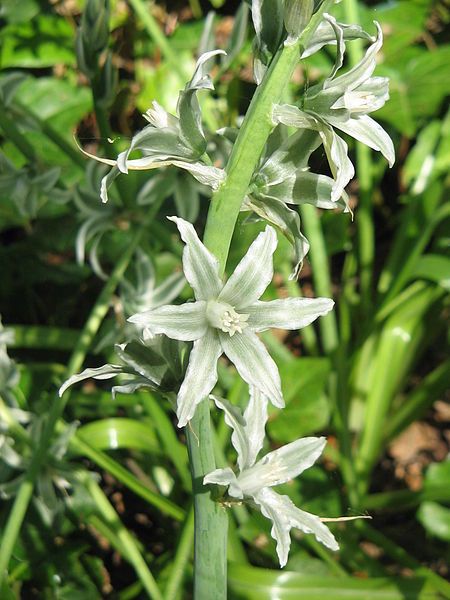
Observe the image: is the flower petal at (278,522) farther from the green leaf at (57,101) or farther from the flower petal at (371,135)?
the green leaf at (57,101)

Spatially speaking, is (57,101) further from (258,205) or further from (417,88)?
(258,205)

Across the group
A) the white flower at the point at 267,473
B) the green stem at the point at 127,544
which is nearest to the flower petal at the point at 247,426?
the white flower at the point at 267,473

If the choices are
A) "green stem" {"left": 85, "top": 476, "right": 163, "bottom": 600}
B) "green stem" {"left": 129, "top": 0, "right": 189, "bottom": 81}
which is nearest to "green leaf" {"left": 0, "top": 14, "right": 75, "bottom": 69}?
"green stem" {"left": 129, "top": 0, "right": 189, "bottom": 81}

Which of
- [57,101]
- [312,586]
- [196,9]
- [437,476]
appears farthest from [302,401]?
[196,9]

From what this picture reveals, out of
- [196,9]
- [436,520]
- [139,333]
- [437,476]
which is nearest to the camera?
[139,333]

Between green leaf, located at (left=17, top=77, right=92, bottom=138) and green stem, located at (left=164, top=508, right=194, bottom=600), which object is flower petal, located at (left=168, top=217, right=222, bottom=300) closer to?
green stem, located at (left=164, top=508, right=194, bottom=600)

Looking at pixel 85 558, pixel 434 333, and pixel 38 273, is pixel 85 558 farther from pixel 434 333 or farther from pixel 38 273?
pixel 434 333

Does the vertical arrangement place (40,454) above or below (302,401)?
above

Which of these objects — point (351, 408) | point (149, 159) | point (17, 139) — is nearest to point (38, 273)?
point (17, 139)

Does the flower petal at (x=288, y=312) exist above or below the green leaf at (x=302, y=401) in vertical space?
above

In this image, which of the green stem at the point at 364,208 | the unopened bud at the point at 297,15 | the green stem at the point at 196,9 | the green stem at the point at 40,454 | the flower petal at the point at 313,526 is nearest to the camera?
the unopened bud at the point at 297,15
